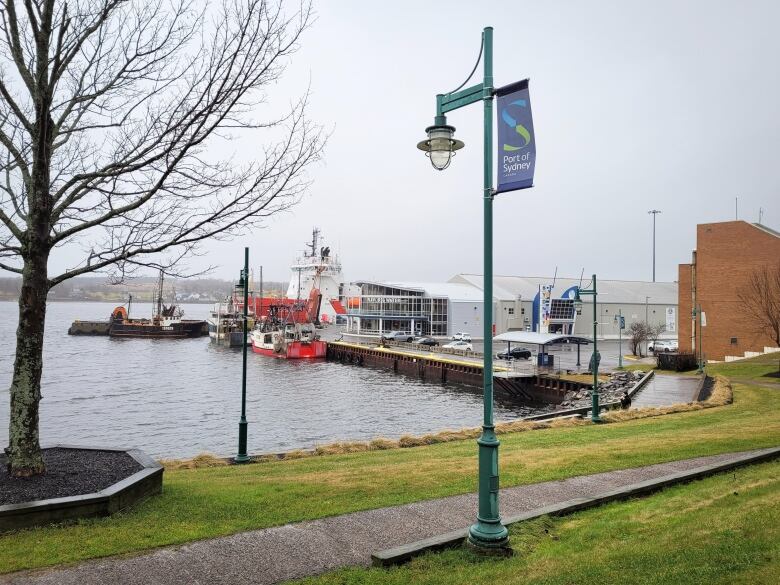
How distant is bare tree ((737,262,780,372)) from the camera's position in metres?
36.3

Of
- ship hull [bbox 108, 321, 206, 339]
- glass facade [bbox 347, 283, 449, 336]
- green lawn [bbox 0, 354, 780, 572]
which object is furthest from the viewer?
ship hull [bbox 108, 321, 206, 339]

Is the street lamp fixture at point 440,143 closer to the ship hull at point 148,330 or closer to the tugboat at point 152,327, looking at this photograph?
the tugboat at point 152,327

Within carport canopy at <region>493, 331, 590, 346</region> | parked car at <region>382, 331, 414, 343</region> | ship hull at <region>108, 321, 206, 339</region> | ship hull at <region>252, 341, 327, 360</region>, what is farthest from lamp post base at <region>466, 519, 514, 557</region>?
ship hull at <region>108, 321, 206, 339</region>

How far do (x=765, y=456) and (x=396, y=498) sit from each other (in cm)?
682

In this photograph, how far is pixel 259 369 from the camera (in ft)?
176

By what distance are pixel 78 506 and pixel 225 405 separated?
1060 inches

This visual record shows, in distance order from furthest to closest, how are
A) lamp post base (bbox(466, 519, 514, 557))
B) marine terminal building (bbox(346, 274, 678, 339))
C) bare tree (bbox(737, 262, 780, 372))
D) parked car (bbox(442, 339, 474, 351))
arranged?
1. marine terminal building (bbox(346, 274, 678, 339))
2. parked car (bbox(442, 339, 474, 351))
3. bare tree (bbox(737, 262, 780, 372))
4. lamp post base (bbox(466, 519, 514, 557))

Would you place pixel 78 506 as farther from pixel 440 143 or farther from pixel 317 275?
pixel 317 275

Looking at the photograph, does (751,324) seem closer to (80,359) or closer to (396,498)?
(396,498)

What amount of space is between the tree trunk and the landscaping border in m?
1.41

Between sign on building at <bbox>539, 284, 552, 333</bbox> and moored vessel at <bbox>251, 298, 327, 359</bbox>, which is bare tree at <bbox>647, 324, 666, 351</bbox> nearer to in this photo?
sign on building at <bbox>539, 284, 552, 333</bbox>

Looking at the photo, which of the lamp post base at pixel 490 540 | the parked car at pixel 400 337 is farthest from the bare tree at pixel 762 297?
the parked car at pixel 400 337

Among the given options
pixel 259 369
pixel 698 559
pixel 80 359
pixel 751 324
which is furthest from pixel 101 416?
pixel 751 324

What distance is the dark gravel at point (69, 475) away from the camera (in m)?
7.54
